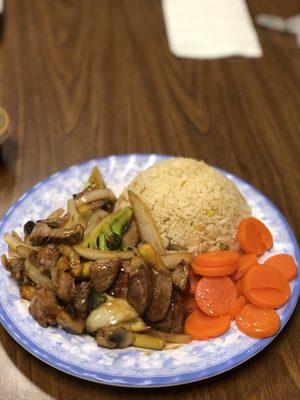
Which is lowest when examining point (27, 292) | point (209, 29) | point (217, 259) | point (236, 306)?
point (236, 306)

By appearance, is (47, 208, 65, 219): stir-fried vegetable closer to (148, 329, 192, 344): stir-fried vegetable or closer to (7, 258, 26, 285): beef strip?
(7, 258, 26, 285): beef strip

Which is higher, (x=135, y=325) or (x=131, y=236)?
(x=131, y=236)

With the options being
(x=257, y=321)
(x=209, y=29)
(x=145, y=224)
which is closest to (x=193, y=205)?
(x=145, y=224)

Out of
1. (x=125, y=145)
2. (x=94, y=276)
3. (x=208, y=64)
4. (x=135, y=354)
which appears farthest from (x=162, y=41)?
(x=135, y=354)

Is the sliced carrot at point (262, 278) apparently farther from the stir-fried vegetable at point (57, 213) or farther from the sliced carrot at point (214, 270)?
the stir-fried vegetable at point (57, 213)

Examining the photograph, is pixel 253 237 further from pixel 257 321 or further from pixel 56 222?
pixel 56 222

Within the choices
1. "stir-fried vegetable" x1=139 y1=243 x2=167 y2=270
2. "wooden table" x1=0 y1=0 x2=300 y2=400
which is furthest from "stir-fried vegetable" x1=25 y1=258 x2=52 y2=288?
"wooden table" x1=0 y1=0 x2=300 y2=400

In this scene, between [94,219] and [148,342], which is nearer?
[148,342]
